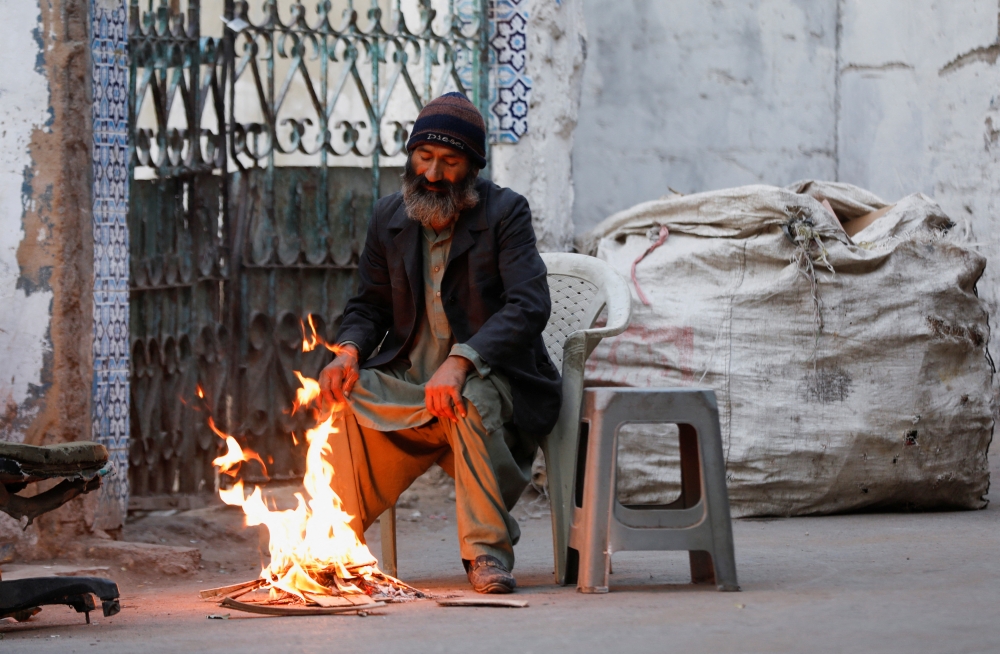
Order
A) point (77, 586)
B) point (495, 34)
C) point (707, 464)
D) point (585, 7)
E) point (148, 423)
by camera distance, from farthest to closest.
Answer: point (585, 7) → point (495, 34) → point (148, 423) → point (707, 464) → point (77, 586)

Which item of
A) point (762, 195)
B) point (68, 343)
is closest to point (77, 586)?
point (68, 343)

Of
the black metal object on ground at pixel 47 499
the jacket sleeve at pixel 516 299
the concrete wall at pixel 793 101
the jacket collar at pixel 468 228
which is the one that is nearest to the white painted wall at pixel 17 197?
the black metal object on ground at pixel 47 499

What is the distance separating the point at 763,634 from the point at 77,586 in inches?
69.6

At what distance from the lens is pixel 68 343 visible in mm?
4449

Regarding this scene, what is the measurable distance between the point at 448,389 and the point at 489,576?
562 millimetres

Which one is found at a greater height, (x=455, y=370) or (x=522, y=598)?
A: (x=455, y=370)

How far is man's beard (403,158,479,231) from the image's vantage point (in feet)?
12.7

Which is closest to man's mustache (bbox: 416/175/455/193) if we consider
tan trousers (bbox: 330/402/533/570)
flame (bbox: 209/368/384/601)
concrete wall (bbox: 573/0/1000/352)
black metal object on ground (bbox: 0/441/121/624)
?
tan trousers (bbox: 330/402/533/570)

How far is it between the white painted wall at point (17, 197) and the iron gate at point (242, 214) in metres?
0.83

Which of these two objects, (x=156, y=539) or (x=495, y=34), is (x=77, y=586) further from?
(x=495, y=34)

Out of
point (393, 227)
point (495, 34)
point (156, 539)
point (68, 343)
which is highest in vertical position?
point (495, 34)

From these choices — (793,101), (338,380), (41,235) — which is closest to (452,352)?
(338,380)

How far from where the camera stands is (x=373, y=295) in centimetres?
409

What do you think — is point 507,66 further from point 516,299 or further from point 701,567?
point 701,567
